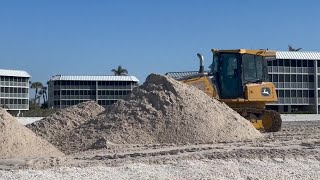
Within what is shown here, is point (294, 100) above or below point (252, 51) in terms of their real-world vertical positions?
below

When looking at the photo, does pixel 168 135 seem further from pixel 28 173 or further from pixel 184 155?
pixel 28 173

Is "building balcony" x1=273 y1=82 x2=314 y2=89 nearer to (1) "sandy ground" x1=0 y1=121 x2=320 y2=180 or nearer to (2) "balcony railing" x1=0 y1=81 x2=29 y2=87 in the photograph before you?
(2) "balcony railing" x1=0 y1=81 x2=29 y2=87

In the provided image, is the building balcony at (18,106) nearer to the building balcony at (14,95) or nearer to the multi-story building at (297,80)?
the building balcony at (14,95)

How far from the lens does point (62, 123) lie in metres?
18.8

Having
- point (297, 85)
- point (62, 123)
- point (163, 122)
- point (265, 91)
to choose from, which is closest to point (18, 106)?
point (297, 85)

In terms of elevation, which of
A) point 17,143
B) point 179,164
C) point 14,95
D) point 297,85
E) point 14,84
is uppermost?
point 14,84

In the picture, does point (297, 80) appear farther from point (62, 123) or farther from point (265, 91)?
point (62, 123)

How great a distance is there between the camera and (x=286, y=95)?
72.9 meters

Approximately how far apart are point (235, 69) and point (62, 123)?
300 inches

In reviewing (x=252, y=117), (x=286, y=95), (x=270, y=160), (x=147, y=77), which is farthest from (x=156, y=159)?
(x=286, y=95)

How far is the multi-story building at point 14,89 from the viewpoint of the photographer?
85.7 meters

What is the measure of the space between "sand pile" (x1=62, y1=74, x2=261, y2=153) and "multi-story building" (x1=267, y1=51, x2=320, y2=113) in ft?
181

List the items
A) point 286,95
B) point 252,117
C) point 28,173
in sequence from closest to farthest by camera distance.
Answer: point 28,173, point 252,117, point 286,95

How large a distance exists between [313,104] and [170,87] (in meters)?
58.9
